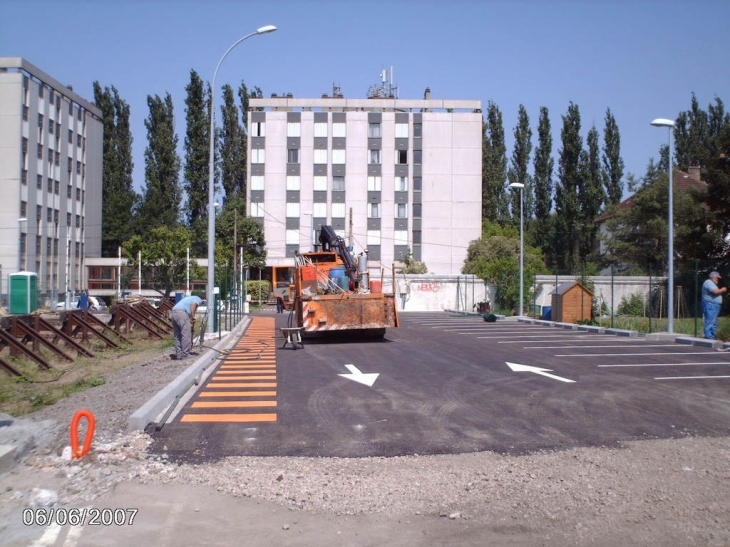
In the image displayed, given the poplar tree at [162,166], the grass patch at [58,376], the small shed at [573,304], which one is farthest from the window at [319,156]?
the grass patch at [58,376]

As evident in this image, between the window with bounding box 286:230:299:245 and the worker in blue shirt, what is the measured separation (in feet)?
165

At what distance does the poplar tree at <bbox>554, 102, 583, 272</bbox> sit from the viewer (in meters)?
58.1

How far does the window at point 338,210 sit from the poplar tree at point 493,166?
46.5 feet

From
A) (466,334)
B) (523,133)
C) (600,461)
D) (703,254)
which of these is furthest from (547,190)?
(600,461)

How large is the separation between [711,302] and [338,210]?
48.9 meters

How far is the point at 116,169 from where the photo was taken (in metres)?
69.6

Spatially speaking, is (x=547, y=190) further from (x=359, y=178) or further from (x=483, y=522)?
(x=483, y=522)

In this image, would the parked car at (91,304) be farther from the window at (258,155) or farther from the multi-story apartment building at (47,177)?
the window at (258,155)

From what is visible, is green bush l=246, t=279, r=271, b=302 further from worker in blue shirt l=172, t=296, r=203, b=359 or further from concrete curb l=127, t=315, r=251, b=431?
concrete curb l=127, t=315, r=251, b=431

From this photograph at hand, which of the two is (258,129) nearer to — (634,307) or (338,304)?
(634,307)

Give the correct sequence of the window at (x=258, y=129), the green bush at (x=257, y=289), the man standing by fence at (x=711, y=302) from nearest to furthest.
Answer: the man standing by fence at (x=711, y=302), the green bush at (x=257, y=289), the window at (x=258, y=129)

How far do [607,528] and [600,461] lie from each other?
1804 millimetres

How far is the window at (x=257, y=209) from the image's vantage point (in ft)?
Result: 214

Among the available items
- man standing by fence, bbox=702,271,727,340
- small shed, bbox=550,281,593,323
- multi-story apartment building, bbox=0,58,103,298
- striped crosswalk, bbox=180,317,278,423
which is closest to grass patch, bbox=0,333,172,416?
striped crosswalk, bbox=180,317,278,423
